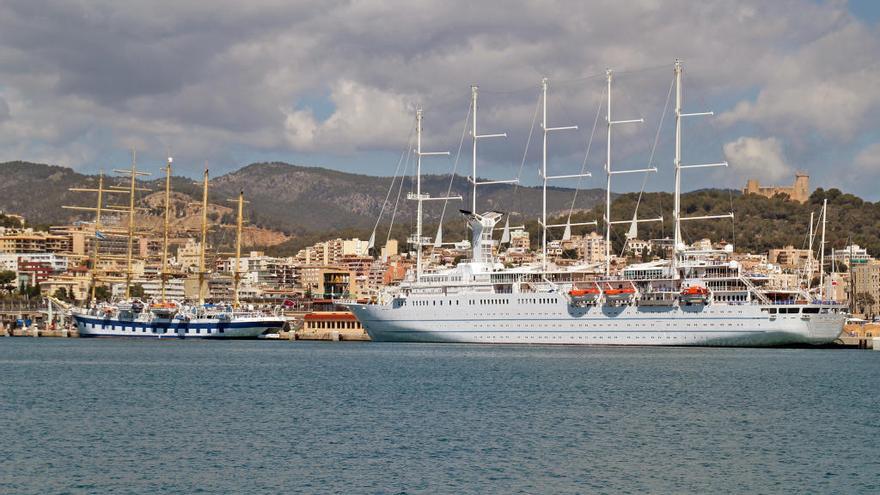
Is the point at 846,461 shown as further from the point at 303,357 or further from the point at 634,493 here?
the point at 303,357

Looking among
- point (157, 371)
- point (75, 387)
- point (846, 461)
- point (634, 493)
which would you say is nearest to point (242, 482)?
point (634, 493)

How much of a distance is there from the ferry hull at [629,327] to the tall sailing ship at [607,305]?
0.06 m

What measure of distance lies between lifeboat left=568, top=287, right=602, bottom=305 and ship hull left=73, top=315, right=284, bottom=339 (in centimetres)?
3210

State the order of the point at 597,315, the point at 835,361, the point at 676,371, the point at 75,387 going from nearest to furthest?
the point at 75,387, the point at 676,371, the point at 835,361, the point at 597,315

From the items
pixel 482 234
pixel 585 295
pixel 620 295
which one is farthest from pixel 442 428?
pixel 482 234

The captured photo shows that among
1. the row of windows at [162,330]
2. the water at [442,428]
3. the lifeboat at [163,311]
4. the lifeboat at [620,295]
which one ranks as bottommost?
the water at [442,428]

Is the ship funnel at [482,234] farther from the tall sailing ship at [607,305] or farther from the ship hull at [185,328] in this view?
the ship hull at [185,328]

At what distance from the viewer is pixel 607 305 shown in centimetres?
6744

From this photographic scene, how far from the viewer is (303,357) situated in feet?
203

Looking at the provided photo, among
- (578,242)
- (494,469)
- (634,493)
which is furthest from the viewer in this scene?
(578,242)

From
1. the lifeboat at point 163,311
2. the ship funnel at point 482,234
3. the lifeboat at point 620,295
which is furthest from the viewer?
the lifeboat at point 163,311

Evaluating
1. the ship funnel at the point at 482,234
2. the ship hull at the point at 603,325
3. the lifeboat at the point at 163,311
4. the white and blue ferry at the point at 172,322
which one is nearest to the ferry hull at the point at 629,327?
the ship hull at the point at 603,325

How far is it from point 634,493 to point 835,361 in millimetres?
39694

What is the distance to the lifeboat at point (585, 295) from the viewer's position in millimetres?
67562
